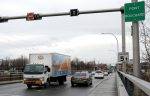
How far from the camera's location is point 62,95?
2550 centimetres

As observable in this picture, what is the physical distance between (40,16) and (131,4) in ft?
36.7

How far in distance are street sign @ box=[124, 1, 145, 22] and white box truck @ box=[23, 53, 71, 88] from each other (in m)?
19.6

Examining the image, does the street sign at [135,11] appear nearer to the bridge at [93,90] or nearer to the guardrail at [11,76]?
the bridge at [93,90]

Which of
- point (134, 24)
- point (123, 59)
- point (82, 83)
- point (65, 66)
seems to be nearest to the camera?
point (134, 24)

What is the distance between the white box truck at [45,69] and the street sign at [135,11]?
19557mm

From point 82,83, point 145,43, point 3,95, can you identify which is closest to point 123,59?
point 82,83

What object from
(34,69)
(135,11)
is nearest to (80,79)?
(34,69)

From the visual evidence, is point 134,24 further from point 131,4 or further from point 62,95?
point 62,95

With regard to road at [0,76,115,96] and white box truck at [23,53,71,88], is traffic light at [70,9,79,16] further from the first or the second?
white box truck at [23,53,71,88]

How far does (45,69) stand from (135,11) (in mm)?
21107

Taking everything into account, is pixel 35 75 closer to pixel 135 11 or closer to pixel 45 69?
pixel 45 69

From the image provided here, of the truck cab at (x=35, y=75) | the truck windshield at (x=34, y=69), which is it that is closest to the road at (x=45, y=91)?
the truck cab at (x=35, y=75)

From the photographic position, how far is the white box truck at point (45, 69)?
34688mm

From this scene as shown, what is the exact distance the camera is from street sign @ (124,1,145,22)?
15.5 metres
